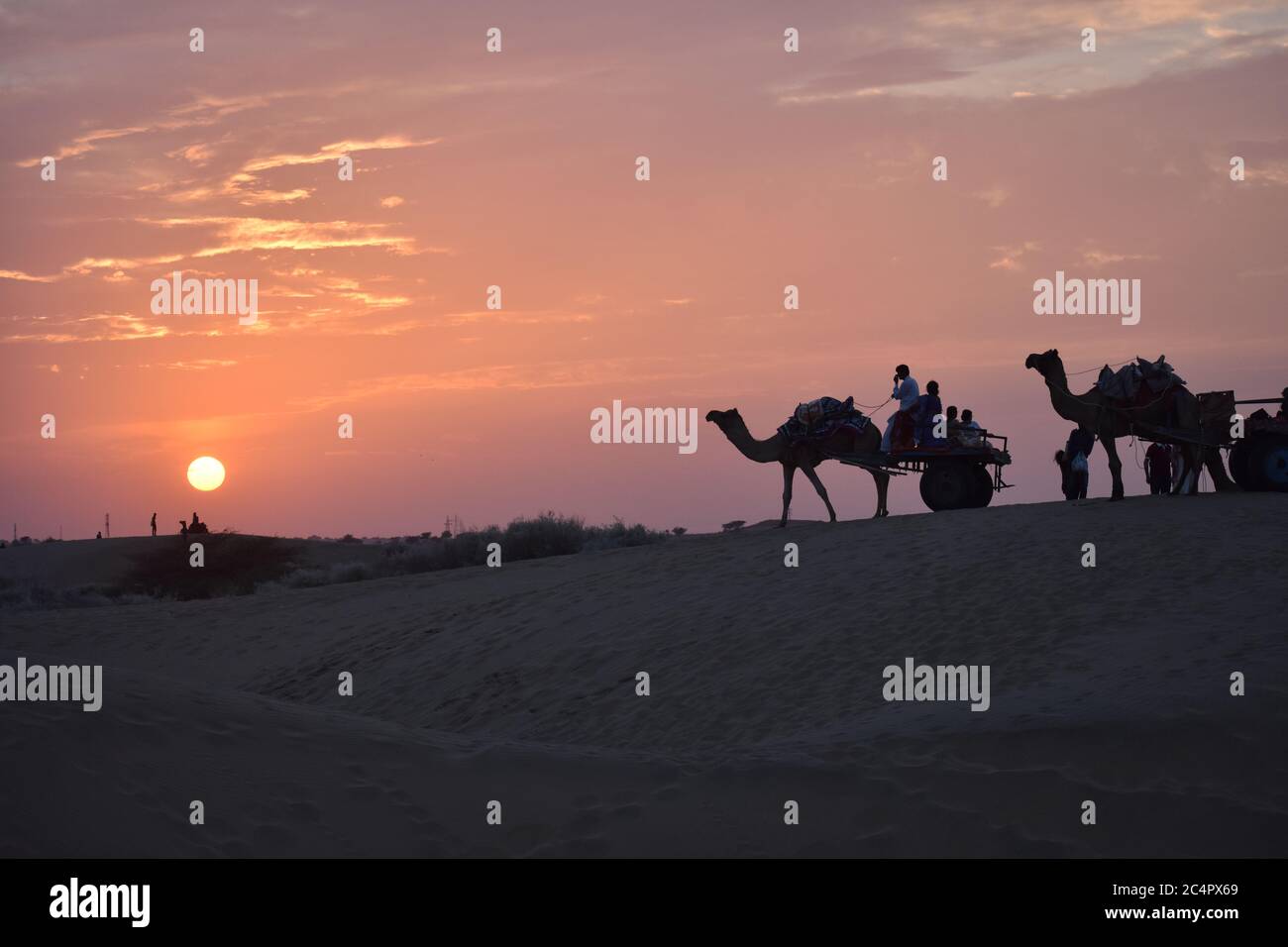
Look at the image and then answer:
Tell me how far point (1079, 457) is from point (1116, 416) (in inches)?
167

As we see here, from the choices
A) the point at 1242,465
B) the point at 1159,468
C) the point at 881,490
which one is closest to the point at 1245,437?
the point at 1242,465

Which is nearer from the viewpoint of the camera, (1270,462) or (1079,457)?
(1270,462)

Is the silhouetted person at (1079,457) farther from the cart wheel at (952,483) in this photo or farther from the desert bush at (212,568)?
the desert bush at (212,568)

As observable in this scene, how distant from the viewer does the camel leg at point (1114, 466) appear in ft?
81.5

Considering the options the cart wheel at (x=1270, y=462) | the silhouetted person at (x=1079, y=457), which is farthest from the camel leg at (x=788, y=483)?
the cart wheel at (x=1270, y=462)

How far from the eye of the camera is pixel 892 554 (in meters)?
23.7

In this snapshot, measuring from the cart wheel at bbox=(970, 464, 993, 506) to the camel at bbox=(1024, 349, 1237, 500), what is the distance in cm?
253

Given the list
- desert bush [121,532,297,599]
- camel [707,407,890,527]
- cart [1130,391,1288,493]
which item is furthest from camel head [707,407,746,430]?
desert bush [121,532,297,599]

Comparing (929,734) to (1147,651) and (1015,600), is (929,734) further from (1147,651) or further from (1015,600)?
(1015,600)

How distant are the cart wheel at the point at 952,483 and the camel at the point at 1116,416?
2.57 m

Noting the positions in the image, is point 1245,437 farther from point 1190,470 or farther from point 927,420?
point 927,420

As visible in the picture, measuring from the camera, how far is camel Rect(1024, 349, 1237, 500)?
2453cm

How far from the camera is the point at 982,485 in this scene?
1083 inches

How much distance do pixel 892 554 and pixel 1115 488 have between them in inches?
192
